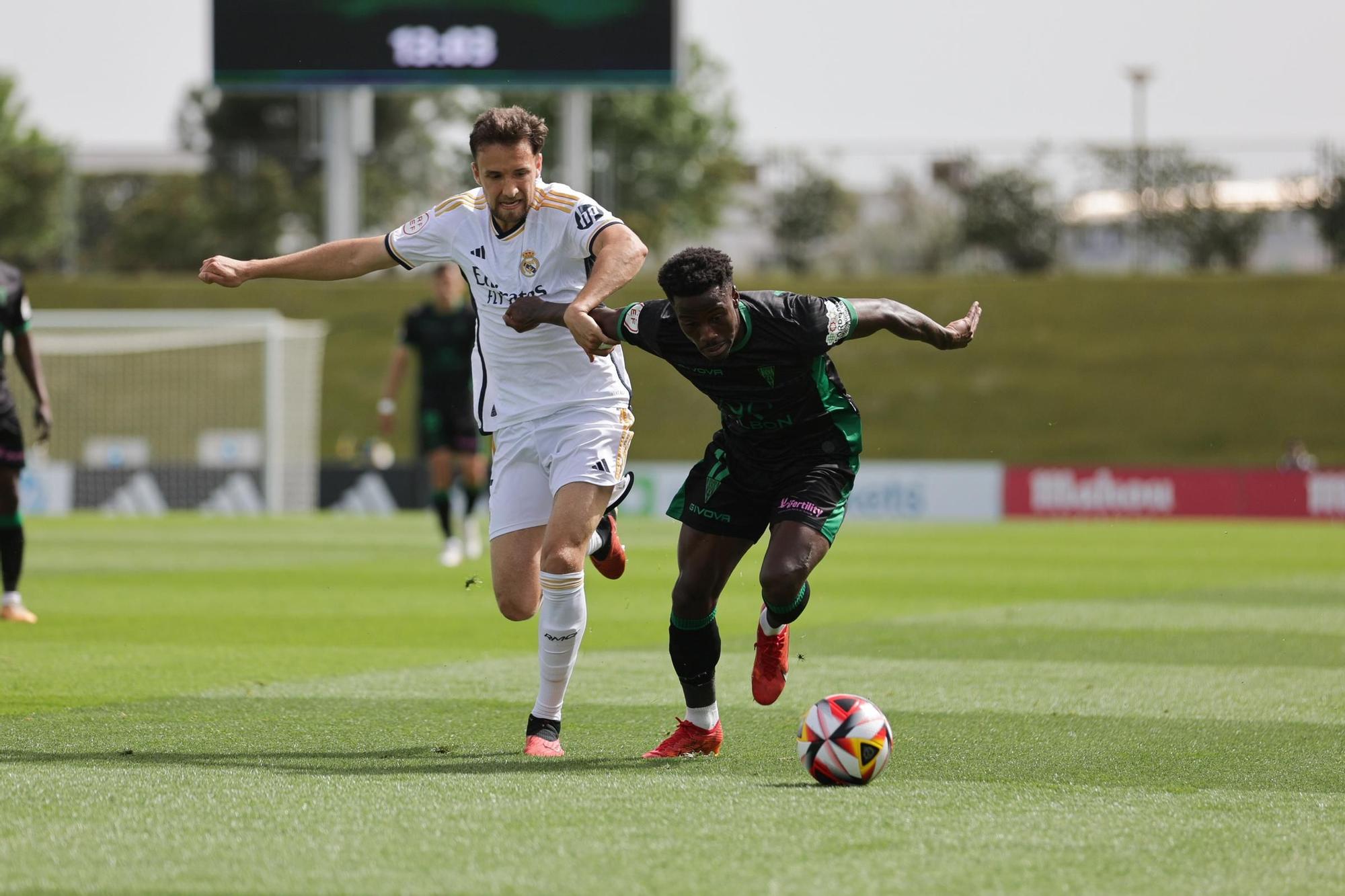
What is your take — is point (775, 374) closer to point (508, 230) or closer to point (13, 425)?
point (508, 230)

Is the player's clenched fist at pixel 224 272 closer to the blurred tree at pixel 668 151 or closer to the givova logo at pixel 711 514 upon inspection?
the givova logo at pixel 711 514

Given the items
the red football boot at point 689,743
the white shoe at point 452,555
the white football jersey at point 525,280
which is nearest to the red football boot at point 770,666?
the red football boot at point 689,743

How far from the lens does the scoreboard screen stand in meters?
28.7

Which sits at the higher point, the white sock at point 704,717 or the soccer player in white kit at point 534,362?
the soccer player in white kit at point 534,362

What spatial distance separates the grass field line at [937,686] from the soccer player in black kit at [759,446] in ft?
3.75

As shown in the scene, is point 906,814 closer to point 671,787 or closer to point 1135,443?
point 671,787

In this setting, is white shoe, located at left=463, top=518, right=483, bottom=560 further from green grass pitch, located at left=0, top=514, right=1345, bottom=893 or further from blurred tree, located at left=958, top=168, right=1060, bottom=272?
blurred tree, located at left=958, top=168, right=1060, bottom=272

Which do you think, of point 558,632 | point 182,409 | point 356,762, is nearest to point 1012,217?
point 182,409

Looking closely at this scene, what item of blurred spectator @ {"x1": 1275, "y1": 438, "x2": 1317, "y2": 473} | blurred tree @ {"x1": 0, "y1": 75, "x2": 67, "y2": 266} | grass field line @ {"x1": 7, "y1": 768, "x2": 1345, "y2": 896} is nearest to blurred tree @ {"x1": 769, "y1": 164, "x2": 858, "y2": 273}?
blurred spectator @ {"x1": 1275, "y1": 438, "x2": 1317, "y2": 473}

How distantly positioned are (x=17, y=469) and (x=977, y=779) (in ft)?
22.3

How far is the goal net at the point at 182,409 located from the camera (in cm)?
2725

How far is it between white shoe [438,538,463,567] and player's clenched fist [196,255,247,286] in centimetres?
949

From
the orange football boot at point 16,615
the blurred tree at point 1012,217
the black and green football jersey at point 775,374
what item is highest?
the blurred tree at point 1012,217

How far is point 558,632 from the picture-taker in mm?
6406
